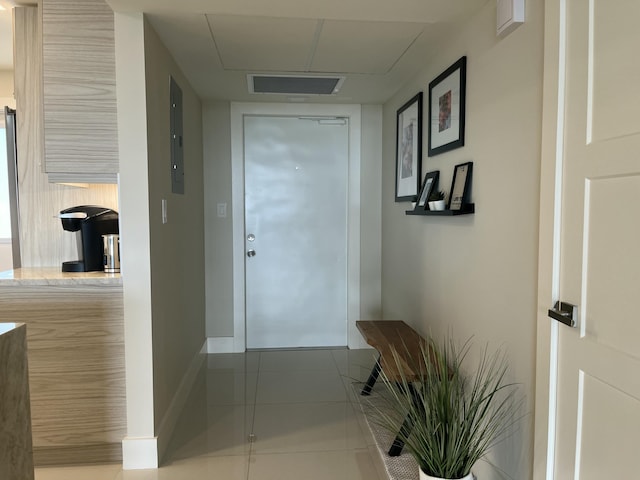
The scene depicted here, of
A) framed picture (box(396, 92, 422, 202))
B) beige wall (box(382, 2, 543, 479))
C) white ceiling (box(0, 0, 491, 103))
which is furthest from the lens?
framed picture (box(396, 92, 422, 202))

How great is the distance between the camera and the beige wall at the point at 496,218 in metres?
1.61

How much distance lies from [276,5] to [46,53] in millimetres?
1068

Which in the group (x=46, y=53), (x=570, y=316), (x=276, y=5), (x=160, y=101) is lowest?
(x=570, y=316)

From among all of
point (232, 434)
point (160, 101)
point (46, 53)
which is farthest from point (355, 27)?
point (232, 434)

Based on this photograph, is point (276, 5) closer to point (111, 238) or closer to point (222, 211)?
point (111, 238)

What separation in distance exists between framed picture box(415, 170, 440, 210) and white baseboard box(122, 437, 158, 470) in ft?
5.85

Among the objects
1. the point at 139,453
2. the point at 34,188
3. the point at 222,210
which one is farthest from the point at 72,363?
the point at 222,210

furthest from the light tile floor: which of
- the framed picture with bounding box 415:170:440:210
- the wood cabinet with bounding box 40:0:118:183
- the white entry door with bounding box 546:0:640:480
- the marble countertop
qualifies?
the wood cabinet with bounding box 40:0:118:183

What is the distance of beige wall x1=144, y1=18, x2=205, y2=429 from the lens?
2213 millimetres

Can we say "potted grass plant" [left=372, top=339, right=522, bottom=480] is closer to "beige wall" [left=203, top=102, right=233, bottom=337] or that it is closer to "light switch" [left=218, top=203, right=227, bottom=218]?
"beige wall" [left=203, top=102, right=233, bottom=337]

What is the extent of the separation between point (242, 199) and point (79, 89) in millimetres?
1778

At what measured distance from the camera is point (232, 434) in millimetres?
2539

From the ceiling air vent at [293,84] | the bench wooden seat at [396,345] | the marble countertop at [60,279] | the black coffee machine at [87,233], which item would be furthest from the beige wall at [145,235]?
the bench wooden seat at [396,345]

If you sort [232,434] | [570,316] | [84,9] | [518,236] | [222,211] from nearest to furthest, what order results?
[570,316]
[518,236]
[84,9]
[232,434]
[222,211]
